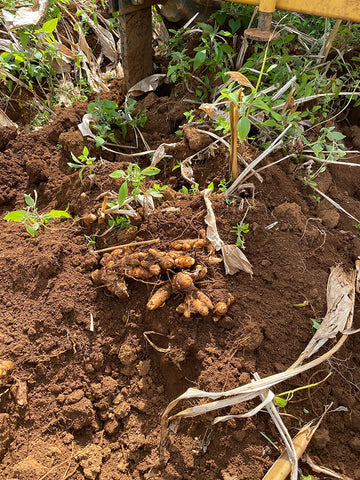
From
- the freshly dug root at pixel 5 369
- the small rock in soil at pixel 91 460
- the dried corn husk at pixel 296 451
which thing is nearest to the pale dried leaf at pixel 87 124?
the freshly dug root at pixel 5 369

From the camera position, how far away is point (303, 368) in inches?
53.7

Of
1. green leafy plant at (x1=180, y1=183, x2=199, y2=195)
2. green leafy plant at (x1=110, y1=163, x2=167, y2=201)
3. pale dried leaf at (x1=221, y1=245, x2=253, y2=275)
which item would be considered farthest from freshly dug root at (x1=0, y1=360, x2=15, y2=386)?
green leafy plant at (x1=180, y1=183, x2=199, y2=195)

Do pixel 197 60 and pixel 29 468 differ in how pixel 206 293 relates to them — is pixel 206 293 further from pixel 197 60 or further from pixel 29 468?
pixel 197 60

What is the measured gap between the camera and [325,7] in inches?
62.9

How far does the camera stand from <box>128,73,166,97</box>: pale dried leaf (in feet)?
8.05

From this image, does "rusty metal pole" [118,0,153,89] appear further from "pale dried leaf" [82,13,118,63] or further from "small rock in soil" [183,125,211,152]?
"small rock in soil" [183,125,211,152]

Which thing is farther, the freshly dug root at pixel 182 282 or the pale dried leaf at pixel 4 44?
the pale dried leaf at pixel 4 44

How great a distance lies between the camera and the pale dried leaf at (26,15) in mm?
2383

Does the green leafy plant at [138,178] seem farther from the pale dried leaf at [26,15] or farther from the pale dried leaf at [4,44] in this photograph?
the pale dried leaf at [4,44]

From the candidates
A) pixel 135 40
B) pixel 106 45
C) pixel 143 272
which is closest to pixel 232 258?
pixel 143 272

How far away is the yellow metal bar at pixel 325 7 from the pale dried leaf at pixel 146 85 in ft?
3.09

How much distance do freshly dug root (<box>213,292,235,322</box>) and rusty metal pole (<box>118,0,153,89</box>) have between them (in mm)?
1655

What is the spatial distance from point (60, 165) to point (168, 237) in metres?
0.85

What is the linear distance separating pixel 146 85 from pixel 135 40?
10.6 inches
